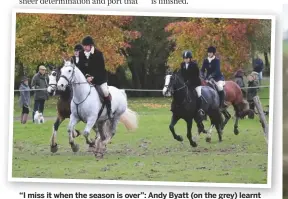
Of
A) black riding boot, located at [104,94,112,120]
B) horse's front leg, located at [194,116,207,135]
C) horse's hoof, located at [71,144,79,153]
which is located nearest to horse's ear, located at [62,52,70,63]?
black riding boot, located at [104,94,112,120]

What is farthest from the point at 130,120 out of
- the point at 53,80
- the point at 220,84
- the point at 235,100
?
the point at 235,100

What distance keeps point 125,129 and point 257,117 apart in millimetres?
1624

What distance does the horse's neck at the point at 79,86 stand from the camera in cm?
976

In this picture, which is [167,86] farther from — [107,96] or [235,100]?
[235,100]

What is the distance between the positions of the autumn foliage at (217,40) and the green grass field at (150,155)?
1.78ft

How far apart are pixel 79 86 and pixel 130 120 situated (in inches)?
29.7

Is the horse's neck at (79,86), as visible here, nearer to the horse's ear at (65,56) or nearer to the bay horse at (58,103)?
the bay horse at (58,103)

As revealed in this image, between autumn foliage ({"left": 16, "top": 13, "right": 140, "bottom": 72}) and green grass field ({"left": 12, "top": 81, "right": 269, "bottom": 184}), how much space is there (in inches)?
22.8

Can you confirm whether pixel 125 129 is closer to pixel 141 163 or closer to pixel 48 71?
pixel 141 163

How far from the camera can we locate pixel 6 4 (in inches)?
377

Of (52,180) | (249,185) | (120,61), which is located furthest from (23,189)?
(249,185)

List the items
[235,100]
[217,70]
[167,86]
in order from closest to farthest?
[167,86], [217,70], [235,100]

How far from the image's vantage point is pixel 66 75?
966 cm

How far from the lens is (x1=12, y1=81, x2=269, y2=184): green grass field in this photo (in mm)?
9797
